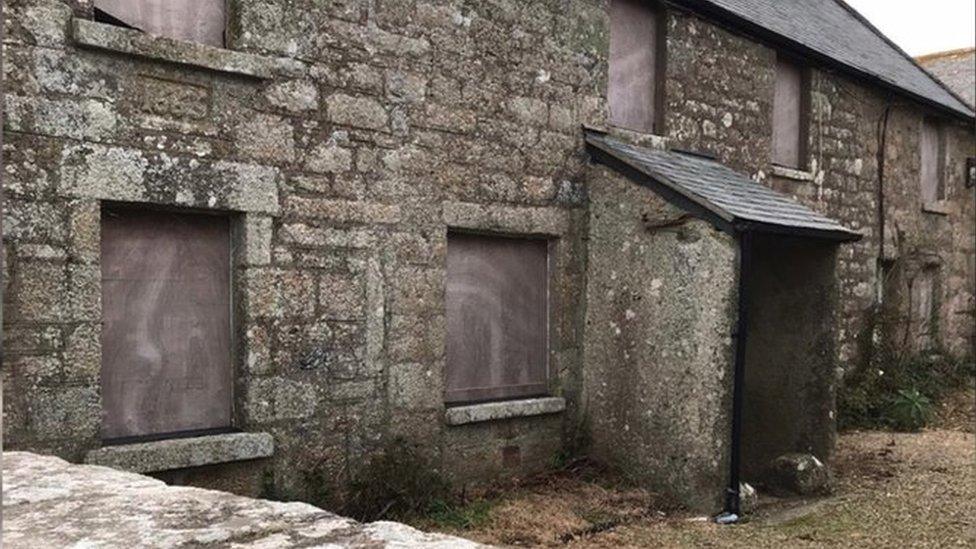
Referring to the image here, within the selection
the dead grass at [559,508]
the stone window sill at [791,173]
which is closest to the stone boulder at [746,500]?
the dead grass at [559,508]

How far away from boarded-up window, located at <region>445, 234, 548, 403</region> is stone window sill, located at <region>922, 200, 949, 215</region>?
7.48 meters

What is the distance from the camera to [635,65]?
7477 mm

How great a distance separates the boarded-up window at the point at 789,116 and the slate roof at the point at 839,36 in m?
0.32

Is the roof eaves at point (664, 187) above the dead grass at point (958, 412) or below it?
above

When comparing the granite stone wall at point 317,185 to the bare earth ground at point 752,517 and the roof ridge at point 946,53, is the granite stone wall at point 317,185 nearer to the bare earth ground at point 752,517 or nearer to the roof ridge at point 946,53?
the bare earth ground at point 752,517

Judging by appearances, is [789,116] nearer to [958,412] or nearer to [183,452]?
[958,412]

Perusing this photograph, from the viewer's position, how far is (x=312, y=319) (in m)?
5.28

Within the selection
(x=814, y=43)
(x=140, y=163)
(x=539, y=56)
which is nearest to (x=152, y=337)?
(x=140, y=163)

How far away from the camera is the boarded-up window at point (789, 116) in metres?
9.20

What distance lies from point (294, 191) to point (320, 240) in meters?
0.33

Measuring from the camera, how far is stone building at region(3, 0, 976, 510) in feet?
14.4

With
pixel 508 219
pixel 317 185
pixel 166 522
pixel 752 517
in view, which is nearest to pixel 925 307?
pixel 752 517

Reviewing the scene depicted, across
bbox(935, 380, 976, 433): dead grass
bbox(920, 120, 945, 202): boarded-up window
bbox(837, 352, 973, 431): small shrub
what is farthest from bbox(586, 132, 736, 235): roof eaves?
bbox(920, 120, 945, 202): boarded-up window

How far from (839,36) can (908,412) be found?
489cm
